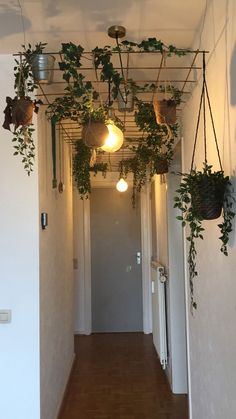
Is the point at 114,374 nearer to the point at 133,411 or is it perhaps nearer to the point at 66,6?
the point at 133,411

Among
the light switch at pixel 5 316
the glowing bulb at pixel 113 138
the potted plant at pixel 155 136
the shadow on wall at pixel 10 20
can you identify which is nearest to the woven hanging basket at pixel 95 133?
the glowing bulb at pixel 113 138

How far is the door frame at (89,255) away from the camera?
17.5 ft

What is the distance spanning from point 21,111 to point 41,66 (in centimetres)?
26

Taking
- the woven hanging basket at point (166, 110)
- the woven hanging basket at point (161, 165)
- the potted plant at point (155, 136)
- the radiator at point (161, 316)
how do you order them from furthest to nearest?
the radiator at point (161, 316)
the woven hanging basket at point (161, 165)
the potted plant at point (155, 136)
the woven hanging basket at point (166, 110)

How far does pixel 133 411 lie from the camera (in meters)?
3.16

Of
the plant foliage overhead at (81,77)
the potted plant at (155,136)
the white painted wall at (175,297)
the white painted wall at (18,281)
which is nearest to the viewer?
the plant foliage overhead at (81,77)

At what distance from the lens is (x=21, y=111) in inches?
71.3

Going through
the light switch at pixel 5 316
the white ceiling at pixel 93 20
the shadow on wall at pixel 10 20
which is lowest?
the light switch at pixel 5 316

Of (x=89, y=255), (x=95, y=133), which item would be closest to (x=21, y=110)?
(x=95, y=133)

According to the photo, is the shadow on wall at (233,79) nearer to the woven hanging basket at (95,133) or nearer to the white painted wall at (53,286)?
the woven hanging basket at (95,133)

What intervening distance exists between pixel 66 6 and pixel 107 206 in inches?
152

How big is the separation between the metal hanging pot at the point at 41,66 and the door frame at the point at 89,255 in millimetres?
3502

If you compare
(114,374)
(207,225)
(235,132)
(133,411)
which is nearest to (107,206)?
(114,374)

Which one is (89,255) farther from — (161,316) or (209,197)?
(209,197)
